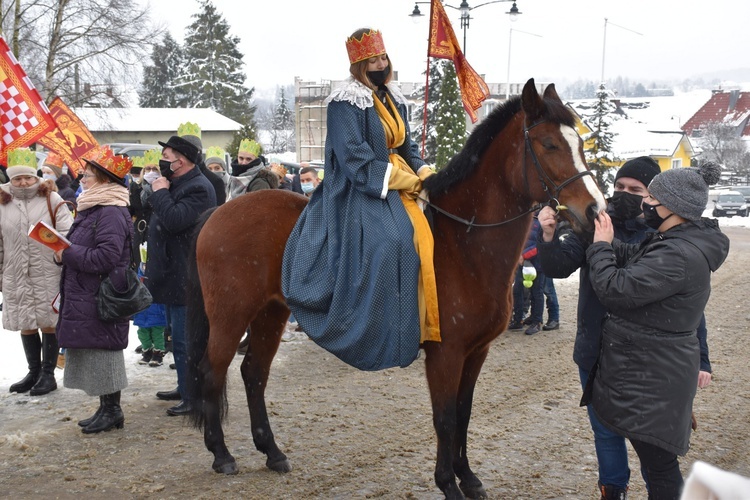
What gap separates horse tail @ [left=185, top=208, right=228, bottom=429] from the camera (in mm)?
4898

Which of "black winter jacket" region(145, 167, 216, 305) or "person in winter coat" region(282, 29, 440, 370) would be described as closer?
"person in winter coat" region(282, 29, 440, 370)

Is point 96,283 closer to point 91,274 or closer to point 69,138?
point 91,274

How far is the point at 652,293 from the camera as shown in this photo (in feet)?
10.2

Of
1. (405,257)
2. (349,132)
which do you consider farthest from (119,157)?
(405,257)

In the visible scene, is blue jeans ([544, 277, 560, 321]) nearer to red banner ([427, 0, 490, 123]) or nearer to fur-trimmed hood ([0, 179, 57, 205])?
red banner ([427, 0, 490, 123])

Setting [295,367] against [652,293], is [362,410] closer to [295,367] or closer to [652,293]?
[295,367]

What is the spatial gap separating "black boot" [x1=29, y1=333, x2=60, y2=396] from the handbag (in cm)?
147

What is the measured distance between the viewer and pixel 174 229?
18.8 feet

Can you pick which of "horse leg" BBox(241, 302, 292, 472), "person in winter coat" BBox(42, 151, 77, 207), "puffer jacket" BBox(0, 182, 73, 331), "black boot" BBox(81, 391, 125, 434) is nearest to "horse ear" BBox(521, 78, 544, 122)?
"horse leg" BBox(241, 302, 292, 472)

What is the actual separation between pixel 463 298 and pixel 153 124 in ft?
135

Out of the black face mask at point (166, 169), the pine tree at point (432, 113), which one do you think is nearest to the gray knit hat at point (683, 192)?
the black face mask at point (166, 169)

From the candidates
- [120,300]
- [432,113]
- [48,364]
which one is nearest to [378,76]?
[120,300]

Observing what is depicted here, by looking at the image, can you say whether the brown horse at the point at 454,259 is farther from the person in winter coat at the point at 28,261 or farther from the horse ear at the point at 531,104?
the person in winter coat at the point at 28,261

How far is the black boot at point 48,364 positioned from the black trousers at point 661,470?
5219 millimetres
